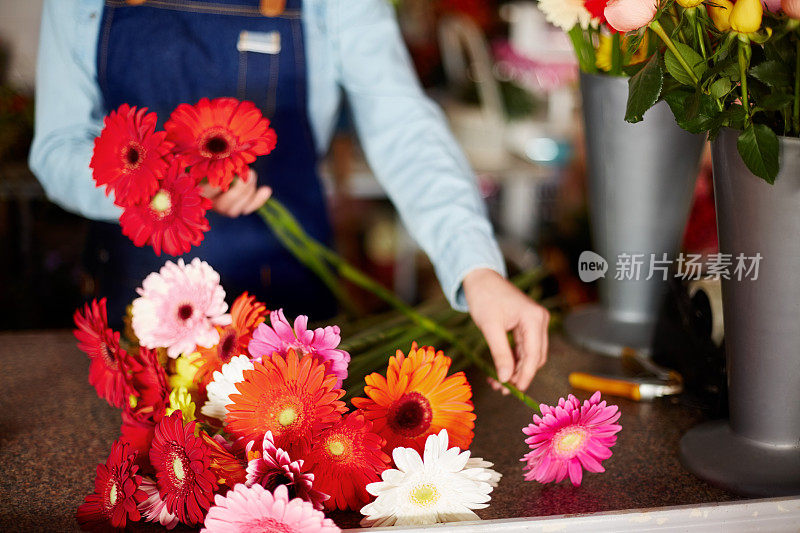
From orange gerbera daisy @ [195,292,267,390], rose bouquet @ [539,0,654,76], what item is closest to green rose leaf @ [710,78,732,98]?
rose bouquet @ [539,0,654,76]

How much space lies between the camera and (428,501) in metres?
0.51

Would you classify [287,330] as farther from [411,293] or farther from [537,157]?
[537,157]

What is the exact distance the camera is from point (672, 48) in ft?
1.61

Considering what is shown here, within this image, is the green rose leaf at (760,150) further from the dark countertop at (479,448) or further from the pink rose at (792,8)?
the dark countertop at (479,448)

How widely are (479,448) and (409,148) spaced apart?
0.38m

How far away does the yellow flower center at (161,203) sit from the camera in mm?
511

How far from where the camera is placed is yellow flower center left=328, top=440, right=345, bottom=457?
0.49 m

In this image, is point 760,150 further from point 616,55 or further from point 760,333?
point 616,55

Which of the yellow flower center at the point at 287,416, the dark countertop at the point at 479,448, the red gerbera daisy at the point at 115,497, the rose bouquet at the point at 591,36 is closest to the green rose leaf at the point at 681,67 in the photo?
the rose bouquet at the point at 591,36

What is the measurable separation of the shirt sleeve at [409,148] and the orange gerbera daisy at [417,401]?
0.20 m

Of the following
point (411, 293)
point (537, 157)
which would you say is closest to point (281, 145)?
point (411, 293)

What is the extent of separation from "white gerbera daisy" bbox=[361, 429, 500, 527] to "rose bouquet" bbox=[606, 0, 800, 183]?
0.27 metres

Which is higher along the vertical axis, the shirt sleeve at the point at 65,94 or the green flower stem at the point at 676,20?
Answer: the green flower stem at the point at 676,20

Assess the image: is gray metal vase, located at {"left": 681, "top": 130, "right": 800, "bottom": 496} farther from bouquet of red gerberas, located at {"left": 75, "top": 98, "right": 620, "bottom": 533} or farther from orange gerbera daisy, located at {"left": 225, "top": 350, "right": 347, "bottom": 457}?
orange gerbera daisy, located at {"left": 225, "top": 350, "right": 347, "bottom": 457}
